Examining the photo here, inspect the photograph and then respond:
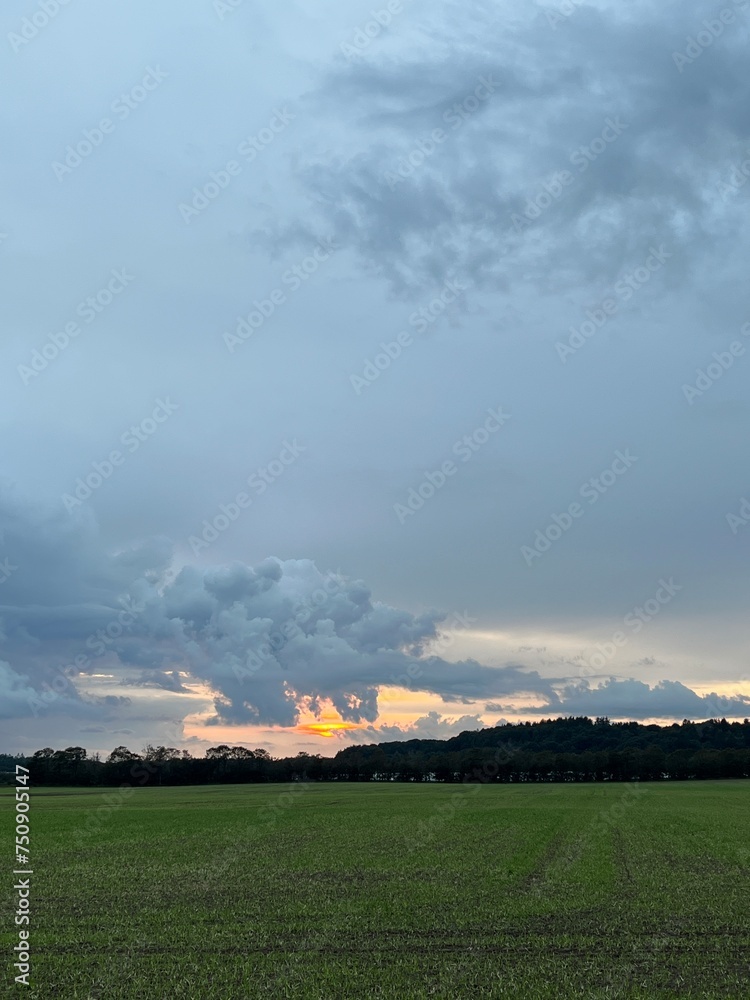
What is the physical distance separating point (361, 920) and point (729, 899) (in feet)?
45.1

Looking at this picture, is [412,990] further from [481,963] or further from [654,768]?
[654,768]

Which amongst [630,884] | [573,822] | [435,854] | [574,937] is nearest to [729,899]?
[630,884]

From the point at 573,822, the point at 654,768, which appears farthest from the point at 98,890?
the point at 654,768

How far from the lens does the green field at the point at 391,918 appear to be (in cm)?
1853

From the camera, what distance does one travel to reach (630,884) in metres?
31.1

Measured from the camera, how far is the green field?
18531mm

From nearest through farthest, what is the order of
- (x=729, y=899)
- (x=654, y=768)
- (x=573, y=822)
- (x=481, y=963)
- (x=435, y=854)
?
(x=481, y=963) < (x=729, y=899) < (x=435, y=854) < (x=573, y=822) < (x=654, y=768)

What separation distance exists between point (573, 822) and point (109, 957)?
2005 inches

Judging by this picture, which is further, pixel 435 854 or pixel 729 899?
pixel 435 854

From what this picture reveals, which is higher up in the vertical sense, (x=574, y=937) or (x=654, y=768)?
(x=574, y=937)

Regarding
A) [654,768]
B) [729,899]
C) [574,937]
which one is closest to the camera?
[574,937]

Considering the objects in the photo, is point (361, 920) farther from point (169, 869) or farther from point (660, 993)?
point (169, 869)

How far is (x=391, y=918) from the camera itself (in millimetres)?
24891

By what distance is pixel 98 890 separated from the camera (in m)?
30.7
